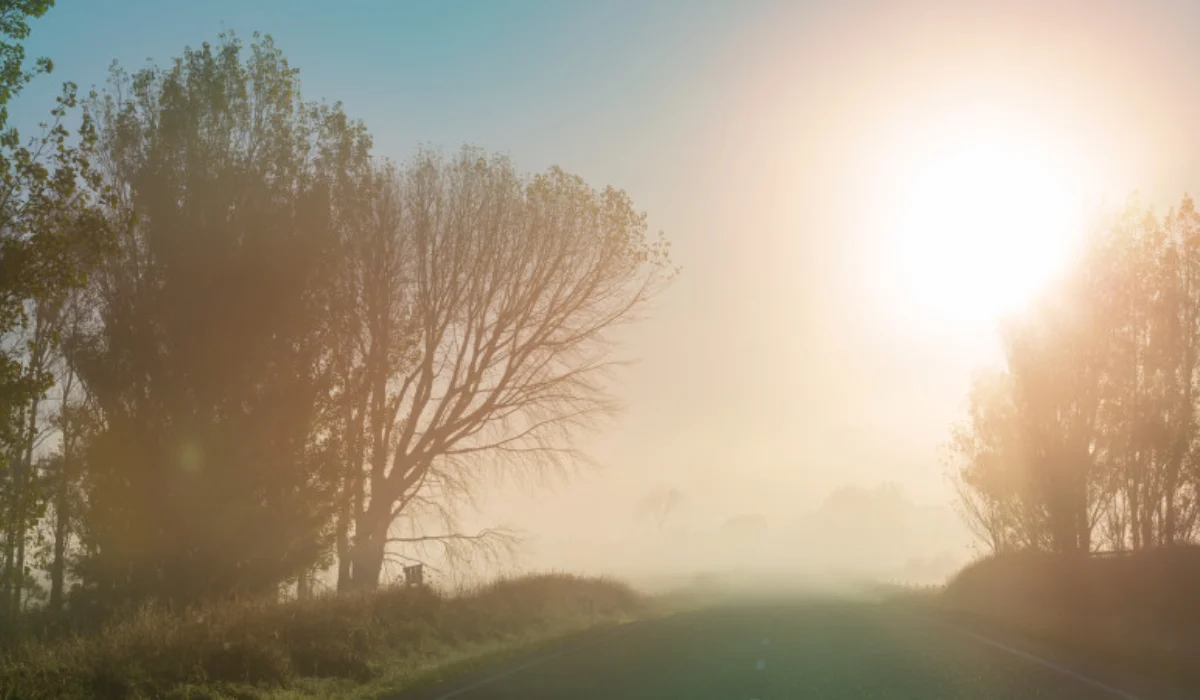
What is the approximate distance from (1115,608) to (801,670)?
12234mm

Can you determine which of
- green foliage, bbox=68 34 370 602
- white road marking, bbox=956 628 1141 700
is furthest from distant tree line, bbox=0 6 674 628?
white road marking, bbox=956 628 1141 700

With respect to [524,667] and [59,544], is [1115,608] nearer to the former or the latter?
[524,667]

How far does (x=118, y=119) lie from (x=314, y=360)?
8.74m

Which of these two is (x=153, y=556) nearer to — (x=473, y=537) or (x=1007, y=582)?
(x=473, y=537)

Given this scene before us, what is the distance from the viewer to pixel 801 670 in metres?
16.3

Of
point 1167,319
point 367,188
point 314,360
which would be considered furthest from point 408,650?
point 1167,319

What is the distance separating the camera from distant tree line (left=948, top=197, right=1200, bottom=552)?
29.7 meters

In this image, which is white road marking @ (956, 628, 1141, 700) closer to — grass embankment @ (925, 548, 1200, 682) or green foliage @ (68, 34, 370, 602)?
grass embankment @ (925, 548, 1200, 682)

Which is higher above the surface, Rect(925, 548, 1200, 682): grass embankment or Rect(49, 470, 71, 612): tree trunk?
Rect(49, 470, 71, 612): tree trunk

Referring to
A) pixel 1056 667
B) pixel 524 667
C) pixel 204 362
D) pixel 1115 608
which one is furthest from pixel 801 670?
pixel 204 362

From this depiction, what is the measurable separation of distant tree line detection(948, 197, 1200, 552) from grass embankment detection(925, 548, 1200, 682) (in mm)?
3335

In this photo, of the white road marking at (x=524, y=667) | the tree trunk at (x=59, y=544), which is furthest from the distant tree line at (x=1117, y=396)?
the tree trunk at (x=59, y=544)

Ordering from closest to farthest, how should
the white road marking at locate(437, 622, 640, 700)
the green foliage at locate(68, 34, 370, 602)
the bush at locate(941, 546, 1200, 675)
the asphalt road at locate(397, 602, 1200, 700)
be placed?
the asphalt road at locate(397, 602, 1200, 700) < the white road marking at locate(437, 622, 640, 700) < the bush at locate(941, 546, 1200, 675) < the green foliage at locate(68, 34, 370, 602)

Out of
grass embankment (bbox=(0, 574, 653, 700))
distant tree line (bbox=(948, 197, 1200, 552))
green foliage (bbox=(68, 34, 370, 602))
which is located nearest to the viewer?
grass embankment (bbox=(0, 574, 653, 700))
